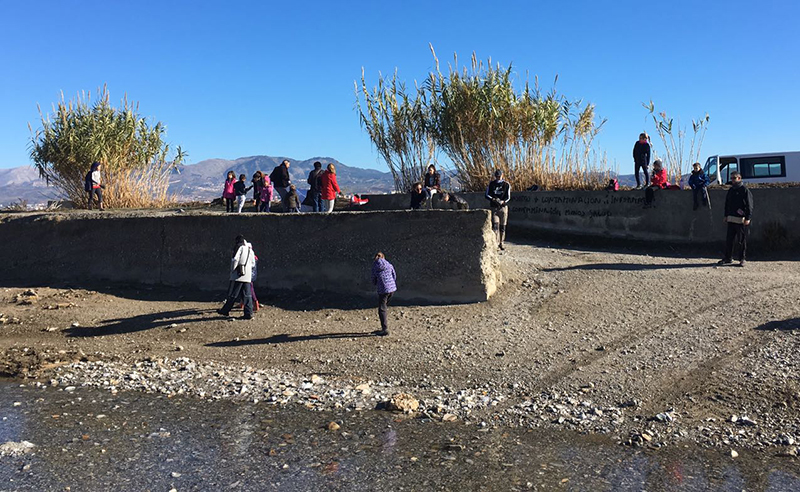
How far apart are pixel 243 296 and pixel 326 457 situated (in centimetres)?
485

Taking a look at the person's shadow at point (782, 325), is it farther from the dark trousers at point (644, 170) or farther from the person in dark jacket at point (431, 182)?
the person in dark jacket at point (431, 182)

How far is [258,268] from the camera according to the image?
11.6 metres

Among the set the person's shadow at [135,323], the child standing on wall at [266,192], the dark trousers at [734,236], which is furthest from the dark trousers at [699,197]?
the person's shadow at [135,323]

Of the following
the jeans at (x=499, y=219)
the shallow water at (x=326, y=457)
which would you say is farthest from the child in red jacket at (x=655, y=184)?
the shallow water at (x=326, y=457)

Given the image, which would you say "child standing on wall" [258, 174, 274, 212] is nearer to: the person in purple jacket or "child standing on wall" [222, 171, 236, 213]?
"child standing on wall" [222, 171, 236, 213]

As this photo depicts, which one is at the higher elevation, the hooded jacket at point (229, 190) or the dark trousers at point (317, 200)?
the hooded jacket at point (229, 190)

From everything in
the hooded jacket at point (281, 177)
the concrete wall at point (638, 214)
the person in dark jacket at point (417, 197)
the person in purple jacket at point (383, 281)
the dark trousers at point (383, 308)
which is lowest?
the dark trousers at point (383, 308)

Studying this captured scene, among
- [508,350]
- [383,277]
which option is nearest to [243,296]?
[383,277]

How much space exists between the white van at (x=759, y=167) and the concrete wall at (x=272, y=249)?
13.5m

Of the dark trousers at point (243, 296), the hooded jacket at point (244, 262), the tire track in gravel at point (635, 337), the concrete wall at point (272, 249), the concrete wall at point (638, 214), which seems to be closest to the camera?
the tire track in gravel at point (635, 337)

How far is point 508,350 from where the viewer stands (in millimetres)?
8812

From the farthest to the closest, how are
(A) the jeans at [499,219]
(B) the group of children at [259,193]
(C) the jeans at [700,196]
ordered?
(B) the group of children at [259,193]
(C) the jeans at [700,196]
(A) the jeans at [499,219]

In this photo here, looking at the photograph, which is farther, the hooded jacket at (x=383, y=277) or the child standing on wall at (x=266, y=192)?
the child standing on wall at (x=266, y=192)

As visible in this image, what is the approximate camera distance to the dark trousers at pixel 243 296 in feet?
33.6
